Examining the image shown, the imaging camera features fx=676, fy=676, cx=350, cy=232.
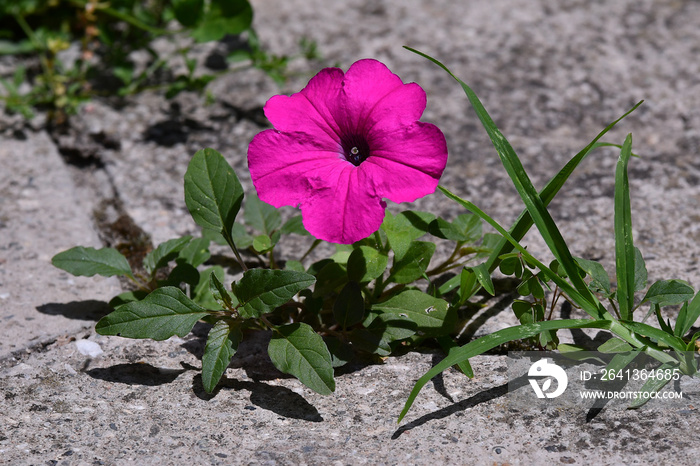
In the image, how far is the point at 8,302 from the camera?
178 centimetres

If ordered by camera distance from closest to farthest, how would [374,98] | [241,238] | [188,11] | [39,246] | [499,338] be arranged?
[499,338] < [374,98] < [241,238] < [39,246] < [188,11]

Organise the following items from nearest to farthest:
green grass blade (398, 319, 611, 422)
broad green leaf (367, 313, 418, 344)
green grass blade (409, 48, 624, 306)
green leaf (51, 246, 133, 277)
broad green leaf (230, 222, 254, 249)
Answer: green grass blade (398, 319, 611, 422), green grass blade (409, 48, 624, 306), broad green leaf (367, 313, 418, 344), green leaf (51, 246, 133, 277), broad green leaf (230, 222, 254, 249)

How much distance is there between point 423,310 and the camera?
158 cm

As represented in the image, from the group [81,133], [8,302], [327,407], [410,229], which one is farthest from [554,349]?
[81,133]

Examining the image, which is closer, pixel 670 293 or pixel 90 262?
pixel 670 293

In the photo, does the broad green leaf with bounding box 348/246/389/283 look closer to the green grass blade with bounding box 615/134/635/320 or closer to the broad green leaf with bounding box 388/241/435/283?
the broad green leaf with bounding box 388/241/435/283

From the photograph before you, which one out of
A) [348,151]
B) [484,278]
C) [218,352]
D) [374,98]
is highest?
[374,98]

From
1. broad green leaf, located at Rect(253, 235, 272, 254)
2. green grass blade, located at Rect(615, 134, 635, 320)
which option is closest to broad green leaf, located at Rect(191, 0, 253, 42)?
broad green leaf, located at Rect(253, 235, 272, 254)

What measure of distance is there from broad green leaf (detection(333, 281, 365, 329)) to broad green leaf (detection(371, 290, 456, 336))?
0.07m

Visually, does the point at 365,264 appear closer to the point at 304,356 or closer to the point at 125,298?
the point at 304,356

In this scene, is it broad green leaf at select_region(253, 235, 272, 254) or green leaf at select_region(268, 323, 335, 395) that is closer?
green leaf at select_region(268, 323, 335, 395)

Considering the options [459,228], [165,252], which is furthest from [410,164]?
[165,252]

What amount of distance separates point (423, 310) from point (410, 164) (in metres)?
0.37

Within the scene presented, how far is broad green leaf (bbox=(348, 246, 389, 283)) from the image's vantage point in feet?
5.09
